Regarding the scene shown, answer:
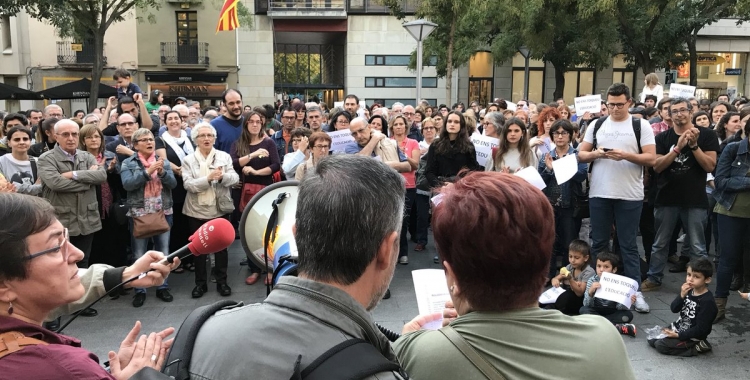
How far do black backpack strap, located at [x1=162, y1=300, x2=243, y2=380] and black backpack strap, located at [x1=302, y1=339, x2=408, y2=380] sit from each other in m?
0.34

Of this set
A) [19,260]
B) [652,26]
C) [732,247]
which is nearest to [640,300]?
[732,247]

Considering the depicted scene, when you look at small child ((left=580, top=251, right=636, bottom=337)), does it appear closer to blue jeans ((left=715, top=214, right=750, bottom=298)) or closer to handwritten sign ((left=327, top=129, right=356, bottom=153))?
blue jeans ((left=715, top=214, right=750, bottom=298))

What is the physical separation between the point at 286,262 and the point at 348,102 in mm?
7911

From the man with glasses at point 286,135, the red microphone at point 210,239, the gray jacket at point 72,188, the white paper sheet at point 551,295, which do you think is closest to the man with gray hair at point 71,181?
the gray jacket at point 72,188

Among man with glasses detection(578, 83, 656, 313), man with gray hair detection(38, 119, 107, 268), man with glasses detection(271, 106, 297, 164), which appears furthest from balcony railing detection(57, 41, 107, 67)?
man with glasses detection(578, 83, 656, 313)

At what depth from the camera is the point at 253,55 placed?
30797mm

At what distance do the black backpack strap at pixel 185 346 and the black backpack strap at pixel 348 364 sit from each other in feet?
1.10

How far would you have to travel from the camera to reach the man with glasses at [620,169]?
556 cm

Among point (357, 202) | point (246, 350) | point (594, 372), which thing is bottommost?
point (594, 372)

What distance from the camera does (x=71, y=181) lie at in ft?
18.8

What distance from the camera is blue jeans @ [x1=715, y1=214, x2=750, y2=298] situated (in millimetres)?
5488

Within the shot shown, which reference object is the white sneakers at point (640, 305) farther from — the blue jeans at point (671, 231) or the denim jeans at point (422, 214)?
the denim jeans at point (422, 214)

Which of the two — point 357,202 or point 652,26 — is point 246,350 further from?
point 652,26

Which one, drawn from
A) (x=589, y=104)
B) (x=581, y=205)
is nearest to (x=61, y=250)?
(x=581, y=205)
